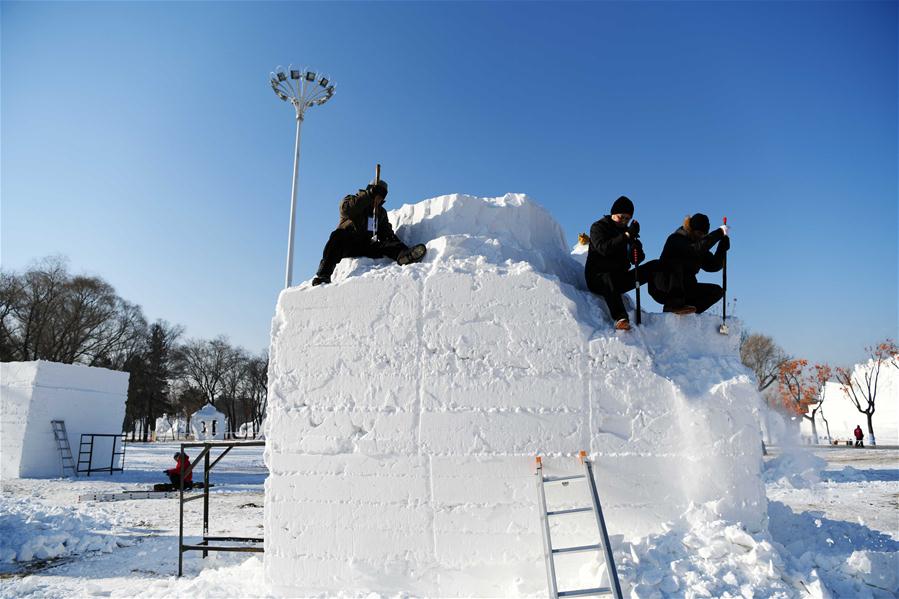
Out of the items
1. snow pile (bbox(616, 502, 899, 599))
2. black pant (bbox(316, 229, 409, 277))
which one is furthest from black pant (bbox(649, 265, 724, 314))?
black pant (bbox(316, 229, 409, 277))

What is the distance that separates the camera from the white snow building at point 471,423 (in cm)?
420

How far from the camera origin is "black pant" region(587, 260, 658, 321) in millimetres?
4711

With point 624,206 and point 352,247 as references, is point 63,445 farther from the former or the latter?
point 624,206

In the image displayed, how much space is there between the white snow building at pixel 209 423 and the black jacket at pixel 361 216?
3094 cm

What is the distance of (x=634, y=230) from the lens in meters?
4.80

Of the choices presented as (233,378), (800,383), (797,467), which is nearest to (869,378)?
(800,383)

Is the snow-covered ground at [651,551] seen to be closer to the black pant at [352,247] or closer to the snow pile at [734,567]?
the snow pile at [734,567]

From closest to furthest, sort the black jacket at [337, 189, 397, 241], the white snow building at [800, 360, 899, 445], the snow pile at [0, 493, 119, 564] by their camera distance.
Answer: the black jacket at [337, 189, 397, 241], the snow pile at [0, 493, 119, 564], the white snow building at [800, 360, 899, 445]

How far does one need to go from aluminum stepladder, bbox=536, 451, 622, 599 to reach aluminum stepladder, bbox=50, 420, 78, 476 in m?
18.3

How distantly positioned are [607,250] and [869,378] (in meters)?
40.1

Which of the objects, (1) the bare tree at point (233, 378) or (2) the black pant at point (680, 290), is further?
(1) the bare tree at point (233, 378)

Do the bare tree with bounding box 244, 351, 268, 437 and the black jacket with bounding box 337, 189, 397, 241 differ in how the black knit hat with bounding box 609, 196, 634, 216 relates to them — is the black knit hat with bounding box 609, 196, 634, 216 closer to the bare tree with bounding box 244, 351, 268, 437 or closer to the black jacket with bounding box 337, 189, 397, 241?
the black jacket with bounding box 337, 189, 397, 241

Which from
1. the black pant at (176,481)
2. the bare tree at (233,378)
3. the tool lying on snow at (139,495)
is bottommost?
the tool lying on snow at (139,495)

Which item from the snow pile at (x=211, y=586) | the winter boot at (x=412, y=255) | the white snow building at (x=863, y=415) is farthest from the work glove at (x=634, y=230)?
the white snow building at (x=863, y=415)
